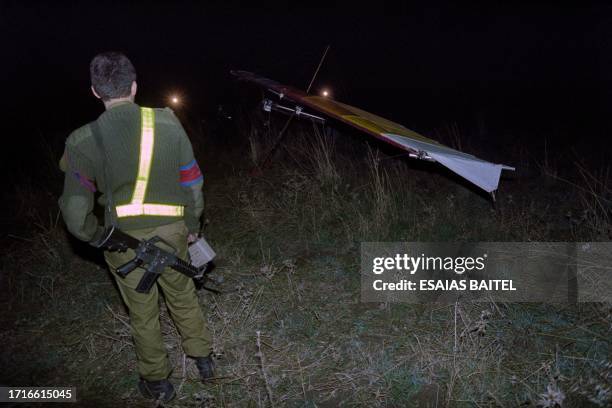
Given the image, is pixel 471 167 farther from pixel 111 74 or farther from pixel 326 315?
pixel 111 74

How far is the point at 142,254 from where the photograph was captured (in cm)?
272

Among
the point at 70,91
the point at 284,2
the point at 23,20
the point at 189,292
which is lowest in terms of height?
the point at 189,292

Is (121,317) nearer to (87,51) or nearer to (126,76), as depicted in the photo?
(126,76)

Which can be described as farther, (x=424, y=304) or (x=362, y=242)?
(x=362, y=242)

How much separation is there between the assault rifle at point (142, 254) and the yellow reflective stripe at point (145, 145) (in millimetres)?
285

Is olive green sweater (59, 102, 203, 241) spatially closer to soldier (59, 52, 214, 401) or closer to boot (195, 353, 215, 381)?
soldier (59, 52, 214, 401)

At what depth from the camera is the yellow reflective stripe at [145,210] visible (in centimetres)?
273

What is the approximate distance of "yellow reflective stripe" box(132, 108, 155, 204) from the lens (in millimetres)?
2625

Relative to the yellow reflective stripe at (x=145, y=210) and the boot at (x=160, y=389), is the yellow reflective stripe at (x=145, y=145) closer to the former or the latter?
the yellow reflective stripe at (x=145, y=210)

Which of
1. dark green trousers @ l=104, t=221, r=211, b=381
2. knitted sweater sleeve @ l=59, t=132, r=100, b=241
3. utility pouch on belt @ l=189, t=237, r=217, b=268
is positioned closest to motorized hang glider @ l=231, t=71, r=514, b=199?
utility pouch on belt @ l=189, t=237, r=217, b=268

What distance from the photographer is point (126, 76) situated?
2.54m

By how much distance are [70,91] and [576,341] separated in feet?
41.3

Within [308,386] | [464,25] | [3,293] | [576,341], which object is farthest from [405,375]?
[464,25]

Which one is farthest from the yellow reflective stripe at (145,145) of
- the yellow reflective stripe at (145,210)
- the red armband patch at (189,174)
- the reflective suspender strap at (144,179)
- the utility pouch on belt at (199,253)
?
the utility pouch on belt at (199,253)
